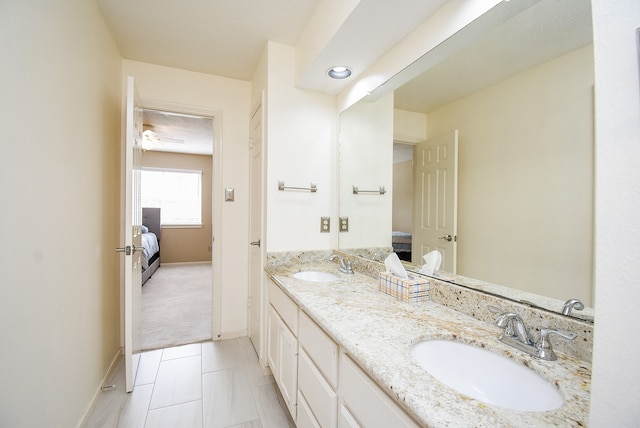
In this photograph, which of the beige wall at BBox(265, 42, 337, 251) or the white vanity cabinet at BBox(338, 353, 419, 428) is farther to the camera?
the beige wall at BBox(265, 42, 337, 251)

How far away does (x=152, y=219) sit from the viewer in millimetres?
5711

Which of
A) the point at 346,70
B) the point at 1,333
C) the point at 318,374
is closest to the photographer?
the point at 1,333

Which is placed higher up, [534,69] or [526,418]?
[534,69]

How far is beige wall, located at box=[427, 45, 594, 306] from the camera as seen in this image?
0.84 metres

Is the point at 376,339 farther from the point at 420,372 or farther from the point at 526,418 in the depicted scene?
the point at 526,418

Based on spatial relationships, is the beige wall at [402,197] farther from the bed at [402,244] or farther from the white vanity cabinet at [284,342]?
the white vanity cabinet at [284,342]

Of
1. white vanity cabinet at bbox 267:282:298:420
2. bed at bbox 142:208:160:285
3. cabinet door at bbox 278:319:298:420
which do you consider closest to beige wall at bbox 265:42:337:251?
white vanity cabinet at bbox 267:282:298:420

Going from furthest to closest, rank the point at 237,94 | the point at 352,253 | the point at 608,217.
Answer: the point at 237,94, the point at 352,253, the point at 608,217

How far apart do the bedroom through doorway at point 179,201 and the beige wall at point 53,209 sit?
7.00 feet

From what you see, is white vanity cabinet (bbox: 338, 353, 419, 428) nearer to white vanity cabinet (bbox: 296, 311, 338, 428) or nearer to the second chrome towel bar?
white vanity cabinet (bbox: 296, 311, 338, 428)

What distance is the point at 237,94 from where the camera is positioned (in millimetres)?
2715

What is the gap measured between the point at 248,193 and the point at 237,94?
0.97 meters

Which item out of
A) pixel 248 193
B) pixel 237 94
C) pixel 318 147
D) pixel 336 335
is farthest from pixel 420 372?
pixel 237 94

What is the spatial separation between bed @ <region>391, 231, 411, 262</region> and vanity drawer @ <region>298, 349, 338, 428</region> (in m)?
0.75
